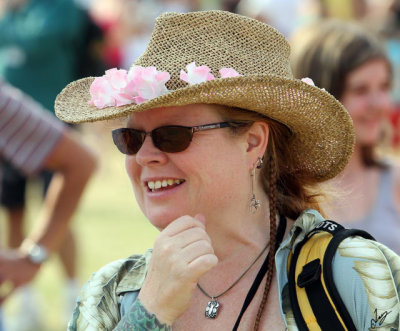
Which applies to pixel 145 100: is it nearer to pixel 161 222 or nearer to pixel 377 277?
pixel 161 222

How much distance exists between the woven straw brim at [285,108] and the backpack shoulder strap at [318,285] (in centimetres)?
38

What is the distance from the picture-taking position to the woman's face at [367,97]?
468cm

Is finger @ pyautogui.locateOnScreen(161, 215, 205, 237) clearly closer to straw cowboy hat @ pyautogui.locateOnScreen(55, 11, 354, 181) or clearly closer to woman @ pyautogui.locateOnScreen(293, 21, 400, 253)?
straw cowboy hat @ pyautogui.locateOnScreen(55, 11, 354, 181)

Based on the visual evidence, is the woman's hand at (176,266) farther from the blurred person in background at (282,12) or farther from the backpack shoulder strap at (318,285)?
the blurred person in background at (282,12)

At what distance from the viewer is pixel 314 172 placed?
3.09m

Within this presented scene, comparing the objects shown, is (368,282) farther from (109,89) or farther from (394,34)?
(394,34)

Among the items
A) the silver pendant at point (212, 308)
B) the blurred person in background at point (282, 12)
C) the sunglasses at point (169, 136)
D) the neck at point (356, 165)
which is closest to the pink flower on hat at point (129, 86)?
Answer: the sunglasses at point (169, 136)

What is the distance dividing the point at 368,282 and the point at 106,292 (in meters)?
0.87

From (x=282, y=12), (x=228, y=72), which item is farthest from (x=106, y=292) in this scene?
(x=282, y=12)

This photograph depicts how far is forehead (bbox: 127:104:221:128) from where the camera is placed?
8.83 ft

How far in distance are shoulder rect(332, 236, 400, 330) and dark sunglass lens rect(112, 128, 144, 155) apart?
2.25 feet

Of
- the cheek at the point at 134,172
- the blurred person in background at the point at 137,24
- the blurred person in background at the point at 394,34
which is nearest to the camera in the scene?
the cheek at the point at 134,172

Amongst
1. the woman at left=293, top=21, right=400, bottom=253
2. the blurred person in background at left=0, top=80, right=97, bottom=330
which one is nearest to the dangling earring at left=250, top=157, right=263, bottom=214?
the blurred person in background at left=0, top=80, right=97, bottom=330

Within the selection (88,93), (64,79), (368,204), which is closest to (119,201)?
(64,79)
